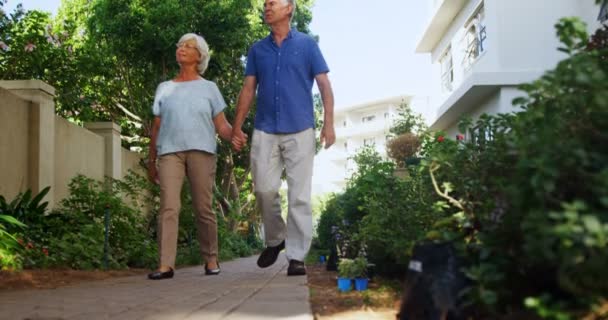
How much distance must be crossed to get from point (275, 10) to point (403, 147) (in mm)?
7906

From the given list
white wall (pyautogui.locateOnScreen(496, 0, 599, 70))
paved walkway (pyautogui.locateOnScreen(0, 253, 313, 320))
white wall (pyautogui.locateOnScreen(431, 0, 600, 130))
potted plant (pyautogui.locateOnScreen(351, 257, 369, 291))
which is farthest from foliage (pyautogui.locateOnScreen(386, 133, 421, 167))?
potted plant (pyautogui.locateOnScreen(351, 257, 369, 291))

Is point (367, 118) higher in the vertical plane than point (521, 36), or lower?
higher

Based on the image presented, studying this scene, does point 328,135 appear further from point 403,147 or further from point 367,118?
point 367,118

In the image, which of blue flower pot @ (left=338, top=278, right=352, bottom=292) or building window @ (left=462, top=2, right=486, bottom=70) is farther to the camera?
building window @ (left=462, top=2, right=486, bottom=70)

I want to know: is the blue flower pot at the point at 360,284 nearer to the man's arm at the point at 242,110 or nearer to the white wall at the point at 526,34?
the man's arm at the point at 242,110

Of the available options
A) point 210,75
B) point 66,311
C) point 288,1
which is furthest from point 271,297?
point 210,75

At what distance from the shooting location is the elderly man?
5352 millimetres

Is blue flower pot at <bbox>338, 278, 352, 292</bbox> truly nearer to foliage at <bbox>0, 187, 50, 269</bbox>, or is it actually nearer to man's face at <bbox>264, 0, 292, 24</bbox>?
man's face at <bbox>264, 0, 292, 24</bbox>

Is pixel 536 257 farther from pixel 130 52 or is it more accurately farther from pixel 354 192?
pixel 130 52

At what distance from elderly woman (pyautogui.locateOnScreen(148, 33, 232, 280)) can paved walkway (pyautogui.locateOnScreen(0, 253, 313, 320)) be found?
654mm

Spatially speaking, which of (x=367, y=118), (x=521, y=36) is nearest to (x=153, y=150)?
(x=521, y=36)

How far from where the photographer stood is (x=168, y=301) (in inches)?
147

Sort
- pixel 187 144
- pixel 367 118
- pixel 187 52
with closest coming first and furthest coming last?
1. pixel 187 144
2. pixel 187 52
3. pixel 367 118

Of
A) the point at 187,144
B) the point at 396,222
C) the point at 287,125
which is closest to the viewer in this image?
the point at 396,222
